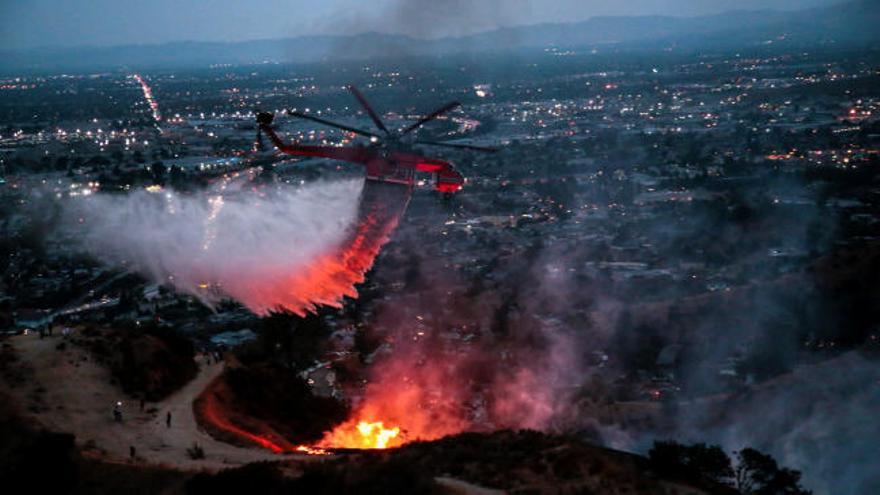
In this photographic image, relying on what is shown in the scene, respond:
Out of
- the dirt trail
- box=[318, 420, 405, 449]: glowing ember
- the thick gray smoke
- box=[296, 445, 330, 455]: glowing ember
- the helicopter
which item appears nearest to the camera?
the dirt trail

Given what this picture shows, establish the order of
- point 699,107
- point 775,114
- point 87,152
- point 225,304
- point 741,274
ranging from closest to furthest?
1. point 225,304
2. point 741,274
3. point 87,152
4. point 775,114
5. point 699,107

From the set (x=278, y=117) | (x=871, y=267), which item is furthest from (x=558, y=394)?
(x=278, y=117)

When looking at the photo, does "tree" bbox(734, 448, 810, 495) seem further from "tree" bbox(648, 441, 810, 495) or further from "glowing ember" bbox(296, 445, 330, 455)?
"glowing ember" bbox(296, 445, 330, 455)

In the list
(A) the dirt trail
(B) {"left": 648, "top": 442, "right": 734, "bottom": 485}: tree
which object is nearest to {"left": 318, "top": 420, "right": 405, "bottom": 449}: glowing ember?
(A) the dirt trail

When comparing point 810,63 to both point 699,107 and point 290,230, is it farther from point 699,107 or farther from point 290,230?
point 290,230

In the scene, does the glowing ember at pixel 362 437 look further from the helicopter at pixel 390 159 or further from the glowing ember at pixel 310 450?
the helicopter at pixel 390 159
